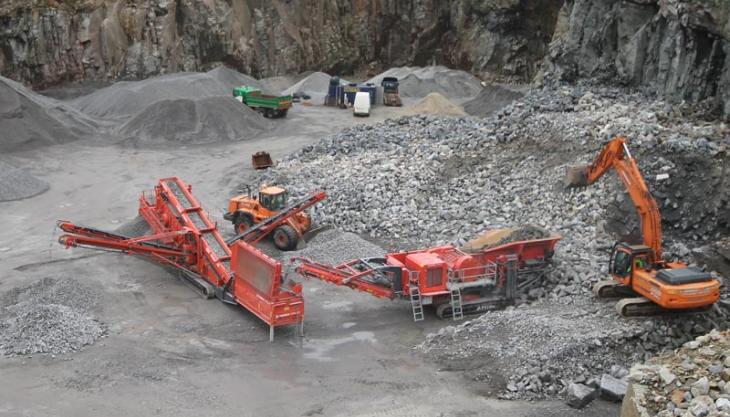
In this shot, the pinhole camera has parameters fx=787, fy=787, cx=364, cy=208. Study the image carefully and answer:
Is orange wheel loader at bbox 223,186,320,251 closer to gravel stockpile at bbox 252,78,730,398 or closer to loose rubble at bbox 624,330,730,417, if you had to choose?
gravel stockpile at bbox 252,78,730,398

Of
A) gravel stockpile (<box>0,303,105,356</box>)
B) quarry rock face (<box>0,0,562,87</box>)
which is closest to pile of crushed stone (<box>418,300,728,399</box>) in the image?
gravel stockpile (<box>0,303,105,356</box>)

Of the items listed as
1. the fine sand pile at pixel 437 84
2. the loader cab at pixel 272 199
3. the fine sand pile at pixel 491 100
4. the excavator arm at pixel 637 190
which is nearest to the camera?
the excavator arm at pixel 637 190

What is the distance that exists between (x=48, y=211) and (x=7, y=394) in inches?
449

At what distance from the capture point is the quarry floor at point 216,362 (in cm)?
1127

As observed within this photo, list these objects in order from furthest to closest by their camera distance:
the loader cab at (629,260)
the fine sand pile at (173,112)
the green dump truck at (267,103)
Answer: the green dump truck at (267,103) → the fine sand pile at (173,112) → the loader cab at (629,260)

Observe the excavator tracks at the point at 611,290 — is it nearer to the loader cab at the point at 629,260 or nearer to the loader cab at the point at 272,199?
the loader cab at the point at 629,260

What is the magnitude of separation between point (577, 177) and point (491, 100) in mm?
18152

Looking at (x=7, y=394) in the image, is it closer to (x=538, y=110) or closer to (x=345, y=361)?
(x=345, y=361)

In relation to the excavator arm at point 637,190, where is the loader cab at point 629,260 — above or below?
below

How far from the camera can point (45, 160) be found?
27953 millimetres

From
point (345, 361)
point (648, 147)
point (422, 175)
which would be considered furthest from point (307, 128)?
point (345, 361)

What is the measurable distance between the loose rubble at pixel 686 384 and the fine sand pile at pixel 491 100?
24979 mm

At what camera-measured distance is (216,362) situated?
501 inches

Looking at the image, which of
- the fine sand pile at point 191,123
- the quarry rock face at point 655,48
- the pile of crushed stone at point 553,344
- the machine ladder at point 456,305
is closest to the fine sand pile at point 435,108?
the fine sand pile at point 191,123
